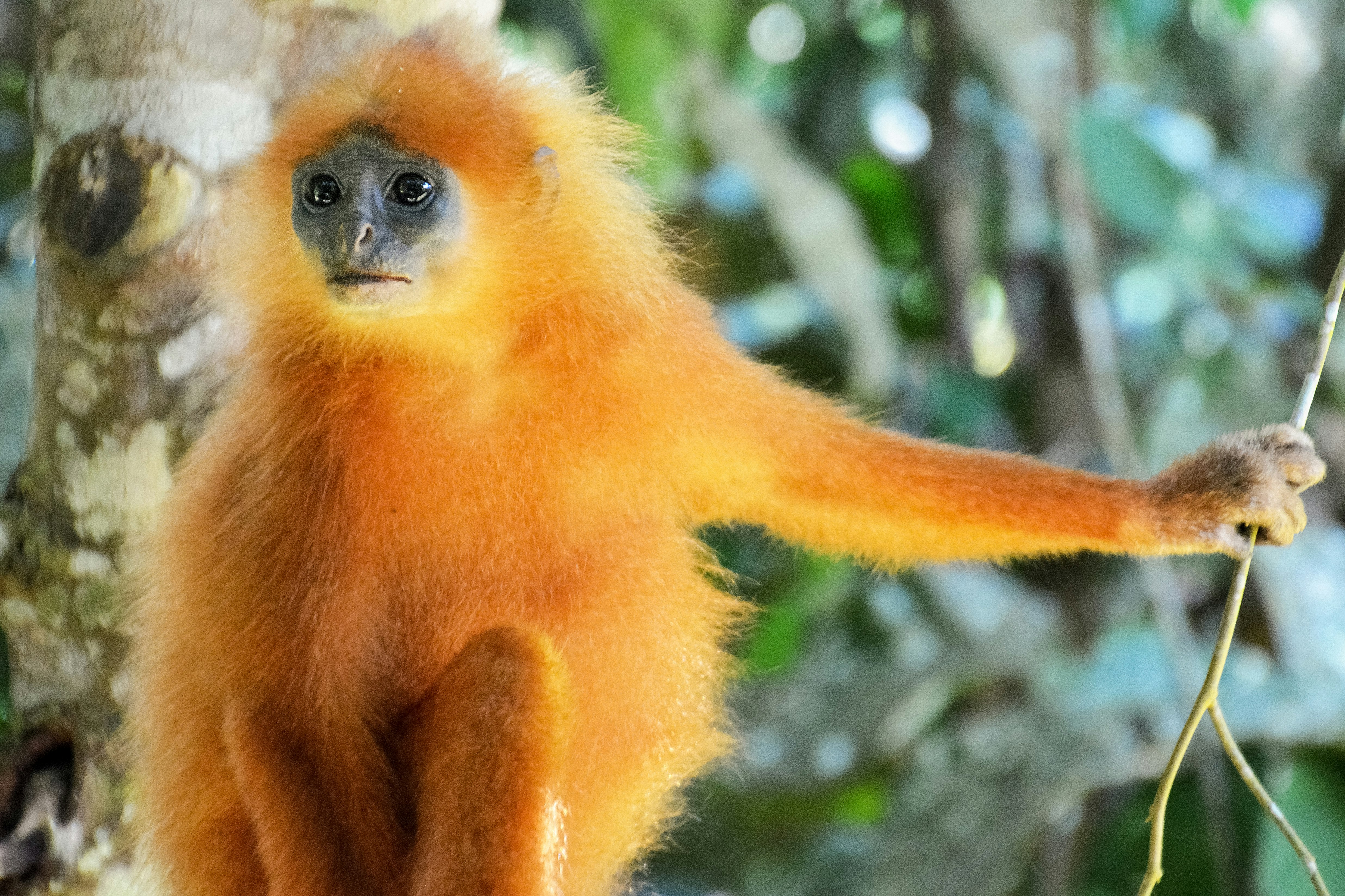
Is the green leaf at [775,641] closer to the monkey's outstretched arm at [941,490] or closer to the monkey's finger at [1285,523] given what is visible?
the monkey's outstretched arm at [941,490]

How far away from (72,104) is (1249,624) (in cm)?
288

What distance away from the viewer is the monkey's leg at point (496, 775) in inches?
56.0

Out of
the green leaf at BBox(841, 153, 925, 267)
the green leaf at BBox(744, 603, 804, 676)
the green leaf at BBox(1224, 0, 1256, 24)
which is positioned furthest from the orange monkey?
the green leaf at BBox(841, 153, 925, 267)

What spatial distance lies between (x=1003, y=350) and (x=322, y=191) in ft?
9.46

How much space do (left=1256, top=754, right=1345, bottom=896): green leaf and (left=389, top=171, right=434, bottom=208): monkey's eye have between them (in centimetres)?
179

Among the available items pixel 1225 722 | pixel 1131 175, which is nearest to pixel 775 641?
pixel 1131 175

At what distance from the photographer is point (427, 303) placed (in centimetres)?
166

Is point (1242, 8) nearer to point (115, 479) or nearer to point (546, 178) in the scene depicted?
point (546, 178)

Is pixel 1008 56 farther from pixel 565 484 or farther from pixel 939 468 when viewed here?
pixel 565 484

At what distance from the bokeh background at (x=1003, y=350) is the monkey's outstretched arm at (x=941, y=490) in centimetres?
32

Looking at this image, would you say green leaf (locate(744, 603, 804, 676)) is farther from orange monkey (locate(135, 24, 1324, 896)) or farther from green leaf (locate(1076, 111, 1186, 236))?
orange monkey (locate(135, 24, 1324, 896))

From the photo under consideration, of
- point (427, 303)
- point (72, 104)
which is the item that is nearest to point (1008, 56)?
point (427, 303)

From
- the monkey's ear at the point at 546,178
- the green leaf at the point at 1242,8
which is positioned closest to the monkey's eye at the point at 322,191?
the monkey's ear at the point at 546,178

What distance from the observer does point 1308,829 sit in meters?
2.31
